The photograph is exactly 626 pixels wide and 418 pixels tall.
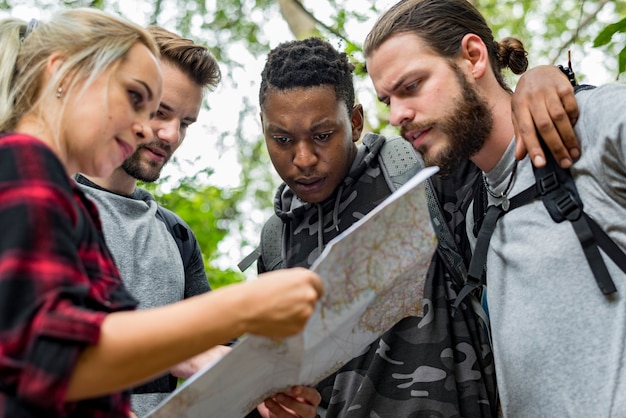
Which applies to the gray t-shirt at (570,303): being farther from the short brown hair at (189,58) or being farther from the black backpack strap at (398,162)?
the short brown hair at (189,58)

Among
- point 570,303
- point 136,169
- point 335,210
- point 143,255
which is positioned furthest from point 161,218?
point 570,303

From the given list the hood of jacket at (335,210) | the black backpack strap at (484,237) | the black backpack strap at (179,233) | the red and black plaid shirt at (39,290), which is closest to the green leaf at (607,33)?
the black backpack strap at (484,237)

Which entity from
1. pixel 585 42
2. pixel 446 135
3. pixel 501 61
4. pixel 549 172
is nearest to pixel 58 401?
pixel 549 172

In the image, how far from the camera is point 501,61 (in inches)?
129

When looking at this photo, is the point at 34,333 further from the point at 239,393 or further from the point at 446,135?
the point at 446,135

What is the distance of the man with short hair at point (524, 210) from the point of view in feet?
7.22

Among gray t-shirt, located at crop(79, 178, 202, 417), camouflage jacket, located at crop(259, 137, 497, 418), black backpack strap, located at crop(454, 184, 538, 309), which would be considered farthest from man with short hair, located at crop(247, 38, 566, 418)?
gray t-shirt, located at crop(79, 178, 202, 417)

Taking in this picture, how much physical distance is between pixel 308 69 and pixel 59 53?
1831 mm

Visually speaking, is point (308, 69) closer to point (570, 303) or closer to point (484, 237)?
point (484, 237)

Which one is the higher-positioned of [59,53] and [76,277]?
[59,53]

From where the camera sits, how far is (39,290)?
131 centimetres

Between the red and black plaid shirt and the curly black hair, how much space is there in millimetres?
2028

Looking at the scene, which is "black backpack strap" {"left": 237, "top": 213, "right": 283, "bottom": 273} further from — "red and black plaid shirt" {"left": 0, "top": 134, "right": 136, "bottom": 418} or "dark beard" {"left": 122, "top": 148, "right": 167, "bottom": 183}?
"red and black plaid shirt" {"left": 0, "top": 134, "right": 136, "bottom": 418}

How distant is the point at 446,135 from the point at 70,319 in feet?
6.50
